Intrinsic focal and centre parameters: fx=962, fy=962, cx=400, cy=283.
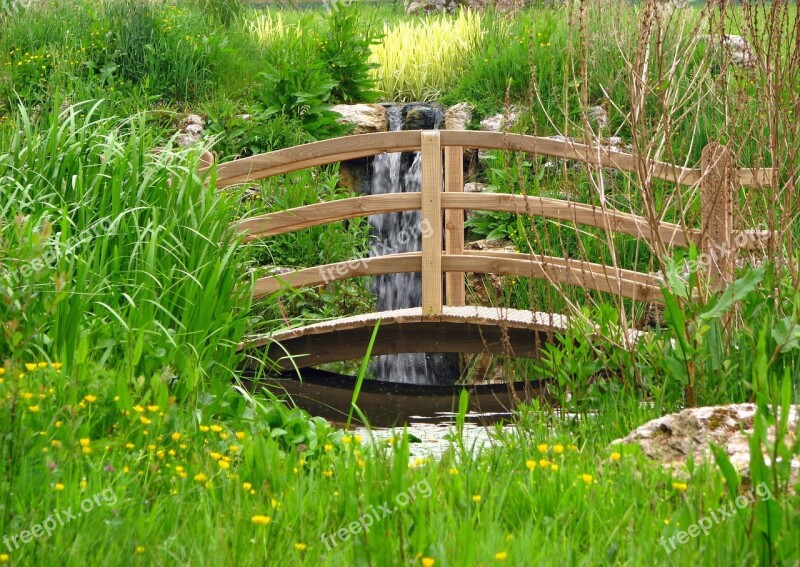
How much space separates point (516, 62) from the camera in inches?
372

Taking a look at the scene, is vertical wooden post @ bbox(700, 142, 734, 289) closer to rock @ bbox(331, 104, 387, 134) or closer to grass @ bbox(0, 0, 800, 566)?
grass @ bbox(0, 0, 800, 566)

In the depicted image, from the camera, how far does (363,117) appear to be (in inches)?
378

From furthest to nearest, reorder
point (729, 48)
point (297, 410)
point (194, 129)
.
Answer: point (194, 129) < point (729, 48) < point (297, 410)

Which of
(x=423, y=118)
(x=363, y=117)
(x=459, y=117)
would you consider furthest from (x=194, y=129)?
(x=459, y=117)

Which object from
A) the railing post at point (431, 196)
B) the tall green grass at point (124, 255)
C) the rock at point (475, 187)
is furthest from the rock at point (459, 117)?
the tall green grass at point (124, 255)

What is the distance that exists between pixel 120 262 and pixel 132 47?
574cm

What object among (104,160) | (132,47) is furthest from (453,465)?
(132,47)

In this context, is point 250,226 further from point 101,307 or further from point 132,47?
point 132,47

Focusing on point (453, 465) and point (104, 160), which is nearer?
point (453, 465)

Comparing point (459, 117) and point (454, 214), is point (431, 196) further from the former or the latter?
point (459, 117)

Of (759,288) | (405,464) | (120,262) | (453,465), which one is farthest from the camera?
(120,262)

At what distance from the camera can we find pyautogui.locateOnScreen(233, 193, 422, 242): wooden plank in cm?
631

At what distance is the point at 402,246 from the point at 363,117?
1.64 metres

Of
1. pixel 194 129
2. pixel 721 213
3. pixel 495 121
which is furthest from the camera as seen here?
pixel 495 121
